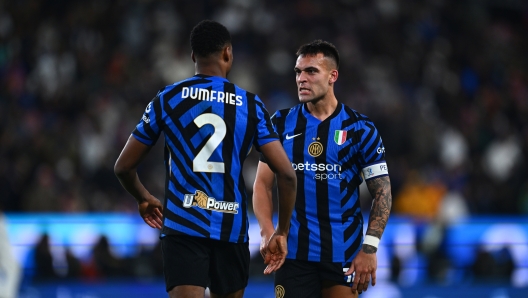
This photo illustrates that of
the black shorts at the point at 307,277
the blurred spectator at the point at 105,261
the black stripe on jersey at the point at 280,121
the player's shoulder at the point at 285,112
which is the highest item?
the player's shoulder at the point at 285,112

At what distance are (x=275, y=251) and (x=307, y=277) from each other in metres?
0.64

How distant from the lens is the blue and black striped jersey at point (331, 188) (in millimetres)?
5312

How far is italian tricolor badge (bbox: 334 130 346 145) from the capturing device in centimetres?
536

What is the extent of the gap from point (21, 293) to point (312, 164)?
5.98 meters

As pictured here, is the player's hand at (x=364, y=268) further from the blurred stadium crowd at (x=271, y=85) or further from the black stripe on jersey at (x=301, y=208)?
the blurred stadium crowd at (x=271, y=85)

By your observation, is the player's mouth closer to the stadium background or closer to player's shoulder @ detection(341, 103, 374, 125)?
player's shoulder @ detection(341, 103, 374, 125)

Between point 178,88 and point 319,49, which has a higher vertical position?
point 319,49

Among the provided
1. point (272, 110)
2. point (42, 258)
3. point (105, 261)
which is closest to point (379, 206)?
point (105, 261)

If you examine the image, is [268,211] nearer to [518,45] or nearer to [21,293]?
[21,293]

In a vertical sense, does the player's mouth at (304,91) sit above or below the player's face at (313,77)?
below

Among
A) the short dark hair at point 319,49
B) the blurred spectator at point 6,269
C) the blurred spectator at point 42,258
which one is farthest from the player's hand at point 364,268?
the blurred spectator at point 42,258

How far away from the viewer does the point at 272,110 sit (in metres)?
13.4

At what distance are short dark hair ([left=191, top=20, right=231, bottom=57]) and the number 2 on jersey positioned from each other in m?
0.37

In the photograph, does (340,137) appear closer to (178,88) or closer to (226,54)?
(226,54)
